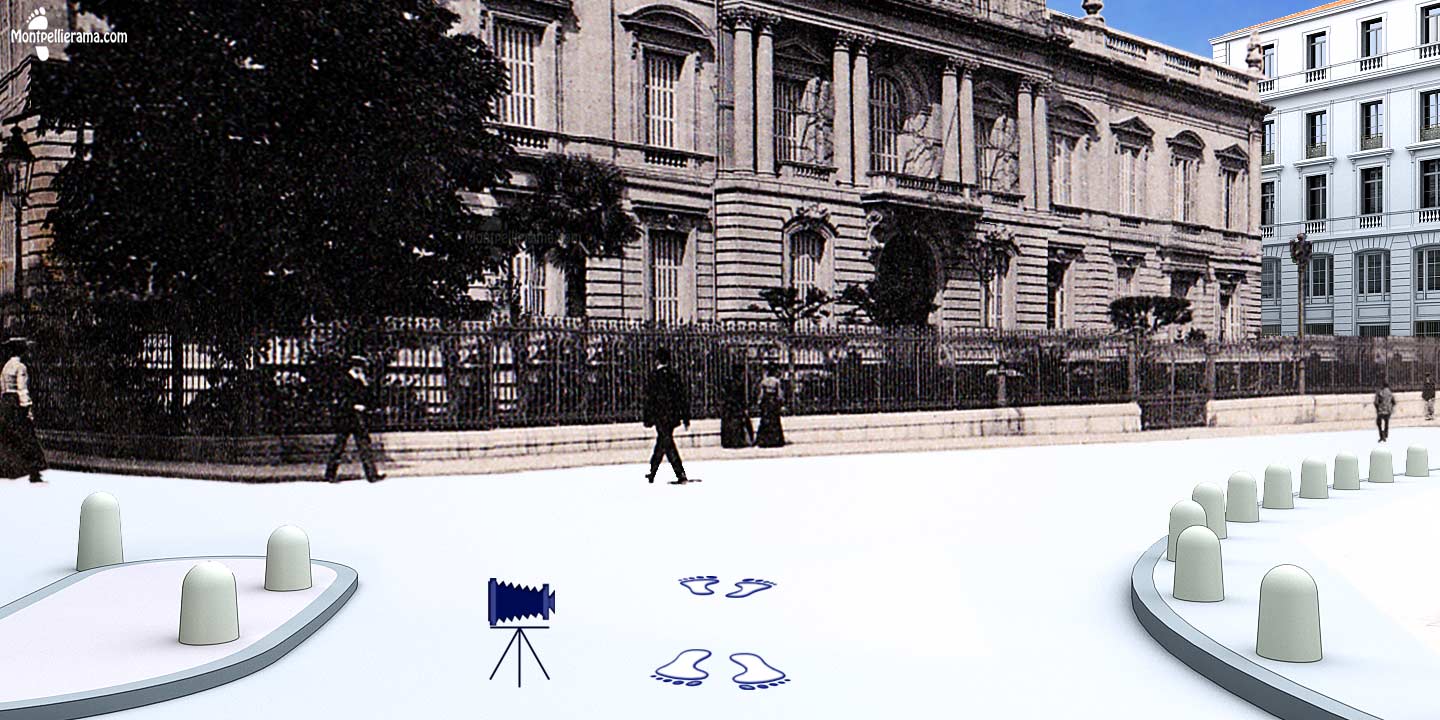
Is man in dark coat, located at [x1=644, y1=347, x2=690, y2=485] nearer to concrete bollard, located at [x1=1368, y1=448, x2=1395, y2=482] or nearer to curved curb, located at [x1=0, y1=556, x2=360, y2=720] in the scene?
curved curb, located at [x1=0, y1=556, x2=360, y2=720]

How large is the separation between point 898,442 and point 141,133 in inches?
523

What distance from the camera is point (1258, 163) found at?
48469mm

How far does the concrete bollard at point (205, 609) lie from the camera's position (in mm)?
6422

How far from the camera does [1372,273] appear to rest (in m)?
51.6

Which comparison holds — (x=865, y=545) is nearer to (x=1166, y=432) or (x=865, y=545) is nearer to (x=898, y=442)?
(x=898, y=442)

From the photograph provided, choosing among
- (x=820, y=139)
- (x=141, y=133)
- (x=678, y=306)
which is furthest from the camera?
(x=820, y=139)

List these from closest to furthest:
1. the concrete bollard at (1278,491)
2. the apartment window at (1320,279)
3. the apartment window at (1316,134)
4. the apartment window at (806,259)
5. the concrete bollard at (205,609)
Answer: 1. the concrete bollard at (205,609)
2. the concrete bollard at (1278,491)
3. the apartment window at (806,259)
4. the apartment window at (1320,279)
5. the apartment window at (1316,134)

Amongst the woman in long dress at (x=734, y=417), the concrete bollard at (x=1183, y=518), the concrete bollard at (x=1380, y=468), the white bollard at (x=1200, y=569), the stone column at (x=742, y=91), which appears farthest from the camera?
the stone column at (x=742, y=91)

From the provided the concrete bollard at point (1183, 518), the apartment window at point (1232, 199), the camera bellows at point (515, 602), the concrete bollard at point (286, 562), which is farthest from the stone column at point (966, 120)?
the camera bellows at point (515, 602)

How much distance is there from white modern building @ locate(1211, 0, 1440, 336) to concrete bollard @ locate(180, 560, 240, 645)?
5106 centimetres

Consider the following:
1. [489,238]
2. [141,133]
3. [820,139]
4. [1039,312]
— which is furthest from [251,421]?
[1039,312]

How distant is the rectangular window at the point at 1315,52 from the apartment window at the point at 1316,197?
4.87 m

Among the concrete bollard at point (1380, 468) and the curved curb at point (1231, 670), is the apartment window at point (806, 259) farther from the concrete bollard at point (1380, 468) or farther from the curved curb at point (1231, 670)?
the curved curb at point (1231, 670)

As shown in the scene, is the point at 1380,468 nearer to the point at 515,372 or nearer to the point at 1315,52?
the point at 515,372
